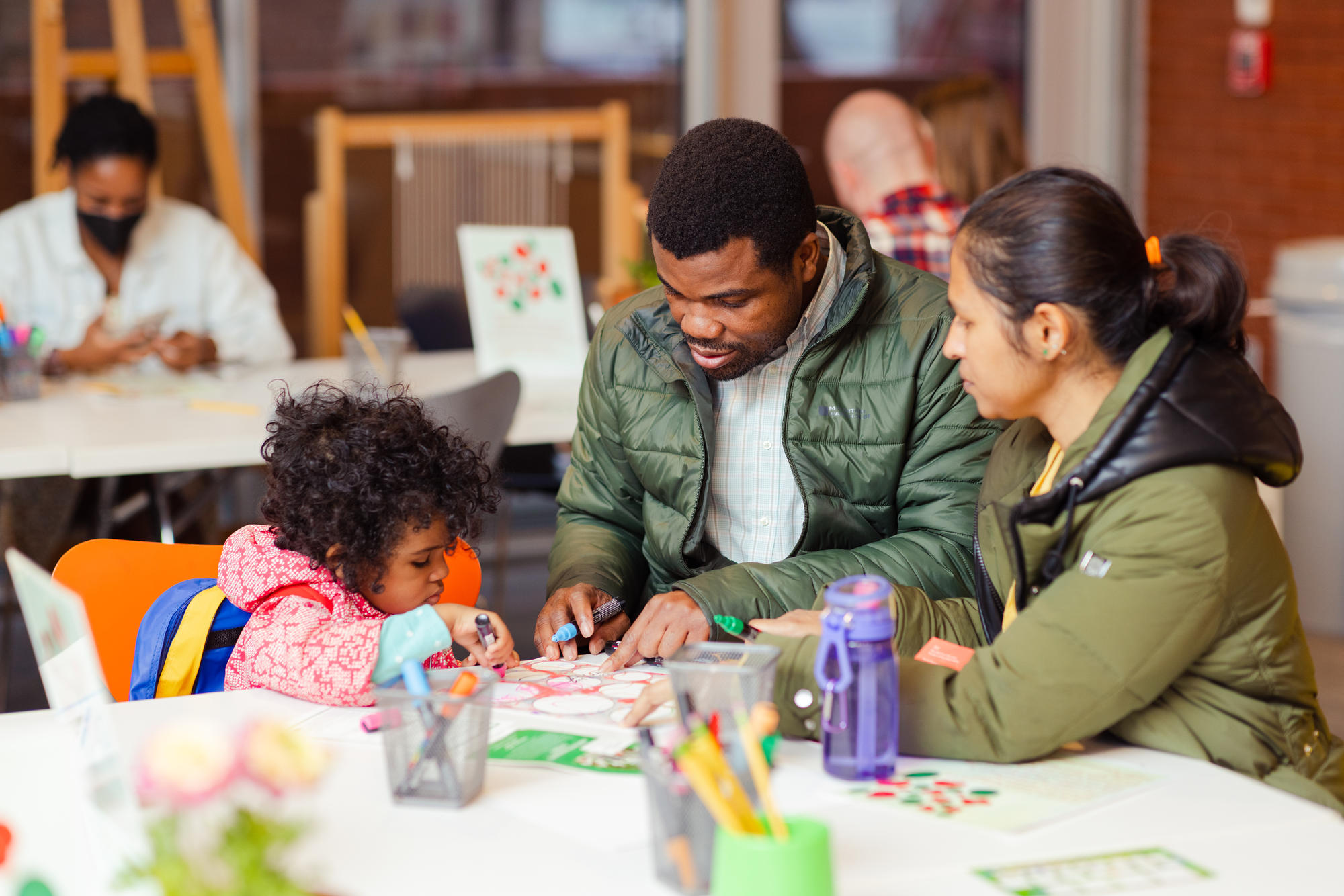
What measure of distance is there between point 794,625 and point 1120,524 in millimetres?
321

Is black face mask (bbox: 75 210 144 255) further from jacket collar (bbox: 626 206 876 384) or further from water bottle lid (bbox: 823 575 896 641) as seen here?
water bottle lid (bbox: 823 575 896 641)

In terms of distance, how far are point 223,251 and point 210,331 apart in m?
0.23

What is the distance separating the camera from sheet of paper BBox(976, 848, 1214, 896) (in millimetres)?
1004

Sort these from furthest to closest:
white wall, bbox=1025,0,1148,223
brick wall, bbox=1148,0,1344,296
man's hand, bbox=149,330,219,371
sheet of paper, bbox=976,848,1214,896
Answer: white wall, bbox=1025,0,1148,223
brick wall, bbox=1148,0,1344,296
man's hand, bbox=149,330,219,371
sheet of paper, bbox=976,848,1214,896

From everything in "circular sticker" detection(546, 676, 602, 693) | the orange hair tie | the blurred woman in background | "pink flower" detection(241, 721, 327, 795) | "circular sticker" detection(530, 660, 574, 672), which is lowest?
"circular sticker" detection(530, 660, 574, 672)

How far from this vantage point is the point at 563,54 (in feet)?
17.3

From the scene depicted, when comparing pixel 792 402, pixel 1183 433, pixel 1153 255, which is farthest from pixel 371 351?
pixel 1183 433

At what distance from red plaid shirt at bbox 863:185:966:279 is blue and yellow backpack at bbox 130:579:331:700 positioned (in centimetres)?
210

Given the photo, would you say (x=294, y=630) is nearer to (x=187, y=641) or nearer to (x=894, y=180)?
(x=187, y=641)

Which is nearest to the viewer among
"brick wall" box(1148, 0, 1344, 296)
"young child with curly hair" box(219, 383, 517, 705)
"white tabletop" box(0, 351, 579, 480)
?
"young child with curly hair" box(219, 383, 517, 705)

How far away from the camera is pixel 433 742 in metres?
1.13

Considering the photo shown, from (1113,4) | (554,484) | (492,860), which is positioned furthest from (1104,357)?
(1113,4)

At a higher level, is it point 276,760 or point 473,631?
point 276,760

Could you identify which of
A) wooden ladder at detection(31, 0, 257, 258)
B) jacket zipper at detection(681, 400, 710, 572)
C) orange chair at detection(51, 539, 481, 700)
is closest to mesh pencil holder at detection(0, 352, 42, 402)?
wooden ladder at detection(31, 0, 257, 258)
